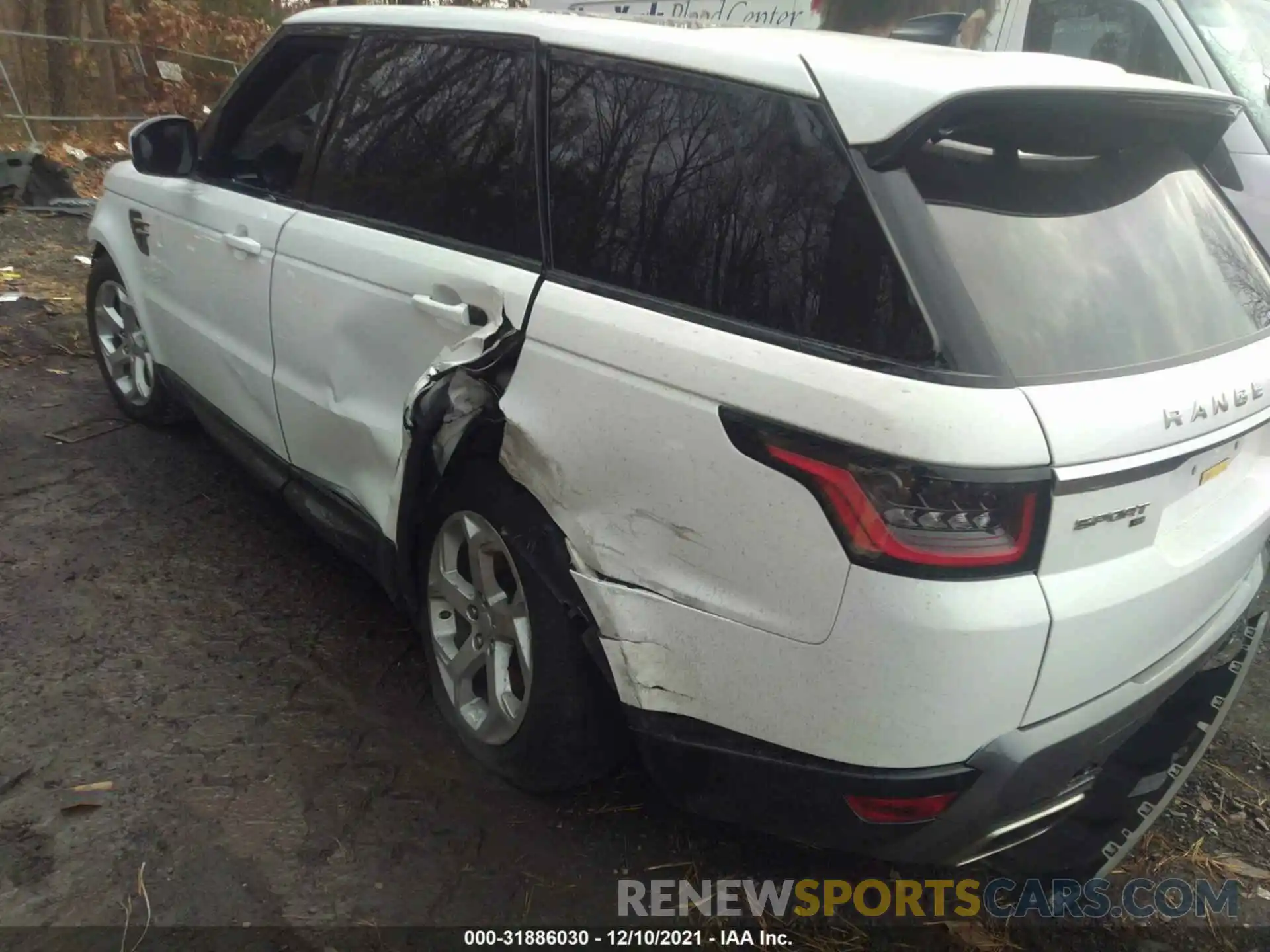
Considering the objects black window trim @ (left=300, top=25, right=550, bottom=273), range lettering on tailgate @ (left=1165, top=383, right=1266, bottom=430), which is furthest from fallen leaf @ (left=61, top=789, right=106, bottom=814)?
range lettering on tailgate @ (left=1165, top=383, right=1266, bottom=430)

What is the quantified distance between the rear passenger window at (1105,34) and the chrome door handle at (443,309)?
4300mm

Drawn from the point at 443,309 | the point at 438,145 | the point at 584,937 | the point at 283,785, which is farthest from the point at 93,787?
the point at 438,145

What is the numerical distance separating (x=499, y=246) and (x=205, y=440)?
2.83 meters

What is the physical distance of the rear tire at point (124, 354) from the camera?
4.56 metres

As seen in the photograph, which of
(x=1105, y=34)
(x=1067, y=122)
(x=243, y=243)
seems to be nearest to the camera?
(x=1067, y=122)

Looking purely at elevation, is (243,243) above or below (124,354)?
above

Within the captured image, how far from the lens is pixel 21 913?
89.0 inches

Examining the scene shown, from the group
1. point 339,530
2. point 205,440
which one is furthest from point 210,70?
point 339,530

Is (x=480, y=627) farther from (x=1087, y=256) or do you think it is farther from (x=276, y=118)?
(x=276, y=118)

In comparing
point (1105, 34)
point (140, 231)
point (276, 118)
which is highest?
point (1105, 34)

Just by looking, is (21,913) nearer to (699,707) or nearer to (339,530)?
(339,530)

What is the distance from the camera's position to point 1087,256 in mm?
2037

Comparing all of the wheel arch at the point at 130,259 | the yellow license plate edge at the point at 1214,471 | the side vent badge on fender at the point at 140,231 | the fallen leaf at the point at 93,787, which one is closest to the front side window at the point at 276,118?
the side vent badge on fender at the point at 140,231

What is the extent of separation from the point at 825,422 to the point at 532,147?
3.88 feet
